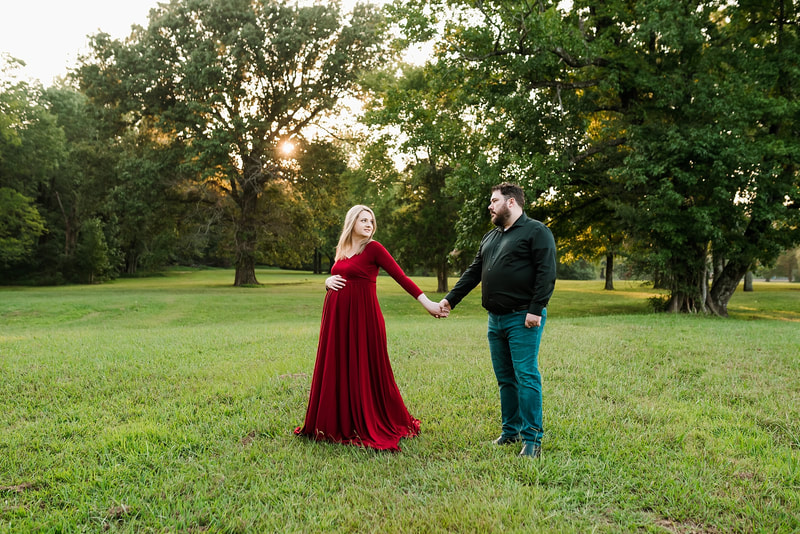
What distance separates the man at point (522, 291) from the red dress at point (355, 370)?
0.98m

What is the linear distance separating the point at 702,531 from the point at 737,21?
19.7 meters

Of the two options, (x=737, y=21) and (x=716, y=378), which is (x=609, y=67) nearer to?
(x=737, y=21)

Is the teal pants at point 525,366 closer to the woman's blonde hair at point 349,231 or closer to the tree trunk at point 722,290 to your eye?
the woman's blonde hair at point 349,231

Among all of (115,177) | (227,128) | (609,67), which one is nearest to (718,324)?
(609,67)

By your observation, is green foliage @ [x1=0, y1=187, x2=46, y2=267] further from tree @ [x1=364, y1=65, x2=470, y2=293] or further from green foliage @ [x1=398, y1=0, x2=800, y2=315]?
green foliage @ [x1=398, y1=0, x2=800, y2=315]

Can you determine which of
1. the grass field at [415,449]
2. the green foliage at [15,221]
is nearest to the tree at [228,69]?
the green foliage at [15,221]

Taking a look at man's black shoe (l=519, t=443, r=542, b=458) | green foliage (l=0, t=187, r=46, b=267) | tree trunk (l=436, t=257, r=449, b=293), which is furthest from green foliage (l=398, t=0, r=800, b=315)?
green foliage (l=0, t=187, r=46, b=267)

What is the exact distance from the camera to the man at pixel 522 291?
4.43m

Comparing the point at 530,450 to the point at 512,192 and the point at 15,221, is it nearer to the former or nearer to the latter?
the point at 512,192

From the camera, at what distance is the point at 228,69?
1067 inches

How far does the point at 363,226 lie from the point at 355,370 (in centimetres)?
146

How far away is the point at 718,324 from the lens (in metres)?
A: 13.6

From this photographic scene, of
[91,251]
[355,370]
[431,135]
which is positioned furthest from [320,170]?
[355,370]

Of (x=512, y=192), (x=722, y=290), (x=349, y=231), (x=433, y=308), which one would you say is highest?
(x=512, y=192)
